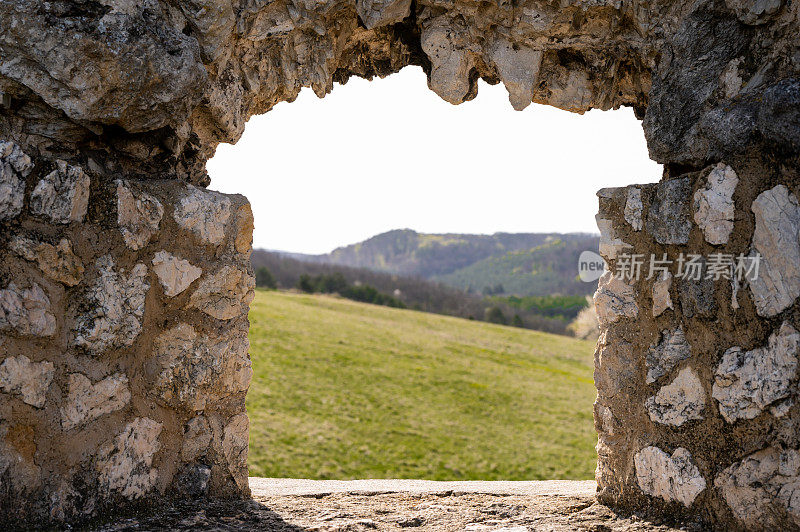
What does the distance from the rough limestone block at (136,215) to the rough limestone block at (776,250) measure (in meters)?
2.57

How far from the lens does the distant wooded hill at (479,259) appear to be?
319 ft

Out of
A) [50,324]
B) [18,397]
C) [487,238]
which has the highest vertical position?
[487,238]

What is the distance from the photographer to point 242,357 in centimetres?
288

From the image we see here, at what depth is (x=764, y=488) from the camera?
225 cm

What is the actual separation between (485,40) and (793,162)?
164cm

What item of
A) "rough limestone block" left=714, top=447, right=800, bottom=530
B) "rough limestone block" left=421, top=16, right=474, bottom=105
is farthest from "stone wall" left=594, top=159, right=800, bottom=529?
"rough limestone block" left=421, top=16, right=474, bottom=105

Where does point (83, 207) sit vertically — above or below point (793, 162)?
below

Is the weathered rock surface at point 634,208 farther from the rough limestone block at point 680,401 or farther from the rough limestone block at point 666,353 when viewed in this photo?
the rough limestone block at point 680,401

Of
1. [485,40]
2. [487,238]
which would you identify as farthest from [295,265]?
[487,238]

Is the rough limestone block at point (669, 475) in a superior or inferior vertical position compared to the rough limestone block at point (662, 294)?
inferior

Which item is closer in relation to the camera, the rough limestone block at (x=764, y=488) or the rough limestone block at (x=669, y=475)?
the rough limestone block at (x=764, y=488)

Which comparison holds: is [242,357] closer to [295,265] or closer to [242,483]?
[242,483]

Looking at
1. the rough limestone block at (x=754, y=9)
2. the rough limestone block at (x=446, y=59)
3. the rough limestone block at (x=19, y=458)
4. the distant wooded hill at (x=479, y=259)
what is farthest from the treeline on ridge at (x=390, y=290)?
the rough limestone block at (x=754, y=9)

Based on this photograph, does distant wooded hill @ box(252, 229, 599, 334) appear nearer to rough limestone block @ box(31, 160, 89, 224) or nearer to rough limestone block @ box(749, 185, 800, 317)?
rough limestone block @ box(749, 185, 800, 317)
